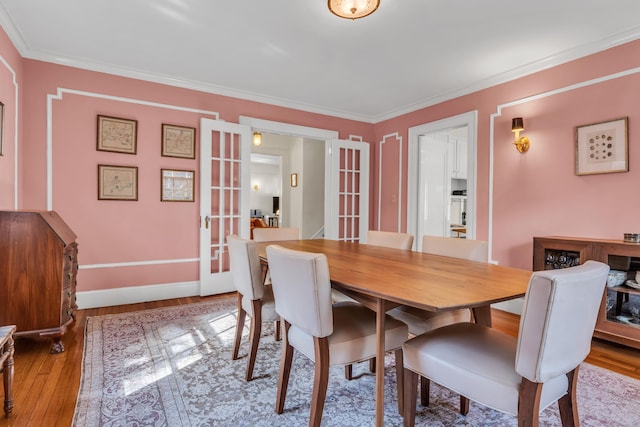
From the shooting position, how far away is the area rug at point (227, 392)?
156 centimetres

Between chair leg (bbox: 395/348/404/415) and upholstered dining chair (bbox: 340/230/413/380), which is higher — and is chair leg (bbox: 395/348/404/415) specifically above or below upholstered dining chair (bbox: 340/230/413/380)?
below

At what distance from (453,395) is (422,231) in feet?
9.28

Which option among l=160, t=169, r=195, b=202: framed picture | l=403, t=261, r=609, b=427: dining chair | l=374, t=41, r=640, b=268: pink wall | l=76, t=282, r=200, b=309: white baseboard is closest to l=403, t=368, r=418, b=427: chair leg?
l=403, t=261, r=609, b=427: dining chair

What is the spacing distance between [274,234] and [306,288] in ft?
5.50

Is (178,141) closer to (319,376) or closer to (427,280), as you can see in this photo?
(319,376)

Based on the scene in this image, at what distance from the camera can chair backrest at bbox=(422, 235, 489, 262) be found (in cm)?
197

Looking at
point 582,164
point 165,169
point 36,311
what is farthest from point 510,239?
point 36,311

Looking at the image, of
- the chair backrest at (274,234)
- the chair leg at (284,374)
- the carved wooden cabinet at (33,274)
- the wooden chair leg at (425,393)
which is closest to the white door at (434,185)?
the chair backrest at (274,234)

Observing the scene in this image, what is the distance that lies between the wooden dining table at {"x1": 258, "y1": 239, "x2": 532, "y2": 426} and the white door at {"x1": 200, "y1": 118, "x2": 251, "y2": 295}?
2.05m

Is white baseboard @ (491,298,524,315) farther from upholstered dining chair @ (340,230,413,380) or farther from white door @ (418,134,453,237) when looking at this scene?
upholstered dining chair @ (340,230,413,380)

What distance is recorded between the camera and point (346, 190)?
488 cm

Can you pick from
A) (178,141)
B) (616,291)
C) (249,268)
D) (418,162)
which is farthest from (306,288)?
(418,162)

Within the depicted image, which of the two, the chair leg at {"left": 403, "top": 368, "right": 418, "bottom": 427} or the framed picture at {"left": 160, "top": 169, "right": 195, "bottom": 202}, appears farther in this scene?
the framed picture at {"left": 160, "top": 169, "right": 195, "bottom": 202}

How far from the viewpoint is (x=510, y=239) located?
3.33m
